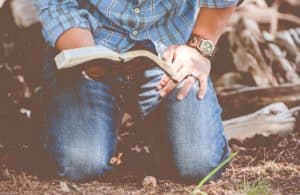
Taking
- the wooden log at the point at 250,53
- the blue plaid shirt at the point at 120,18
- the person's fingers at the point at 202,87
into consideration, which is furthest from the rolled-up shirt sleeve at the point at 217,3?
the wooden log at the point at 250,53

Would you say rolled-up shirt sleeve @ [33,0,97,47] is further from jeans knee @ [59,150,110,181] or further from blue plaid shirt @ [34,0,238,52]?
jeans knee @ [59,150,110,181]

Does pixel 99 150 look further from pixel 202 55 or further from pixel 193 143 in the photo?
pixel 202 55

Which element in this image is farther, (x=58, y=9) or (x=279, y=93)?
(x=279, y=93)

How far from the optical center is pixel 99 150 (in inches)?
81.4

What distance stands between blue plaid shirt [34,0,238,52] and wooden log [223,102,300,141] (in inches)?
19.5

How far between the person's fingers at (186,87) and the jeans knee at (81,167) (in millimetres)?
328

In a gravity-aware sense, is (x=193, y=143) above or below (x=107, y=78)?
below

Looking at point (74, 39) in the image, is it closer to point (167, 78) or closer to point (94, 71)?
point (94, 71)

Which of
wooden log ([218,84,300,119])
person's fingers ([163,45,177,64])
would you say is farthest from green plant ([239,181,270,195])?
wooden log ([218,84,300,119])

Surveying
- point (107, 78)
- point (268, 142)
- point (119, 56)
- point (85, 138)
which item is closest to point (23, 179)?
point (85, 138)

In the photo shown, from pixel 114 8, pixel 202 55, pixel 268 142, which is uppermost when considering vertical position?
pixel 114 8

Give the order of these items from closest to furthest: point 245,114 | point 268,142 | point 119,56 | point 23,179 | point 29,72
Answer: point 119,56 < point 23,179 < point 268,142 < point 245,114 < point 29,72

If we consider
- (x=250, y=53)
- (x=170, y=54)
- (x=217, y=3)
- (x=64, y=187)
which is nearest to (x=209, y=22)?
(x=217, y=3)

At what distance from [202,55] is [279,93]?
0.76m
